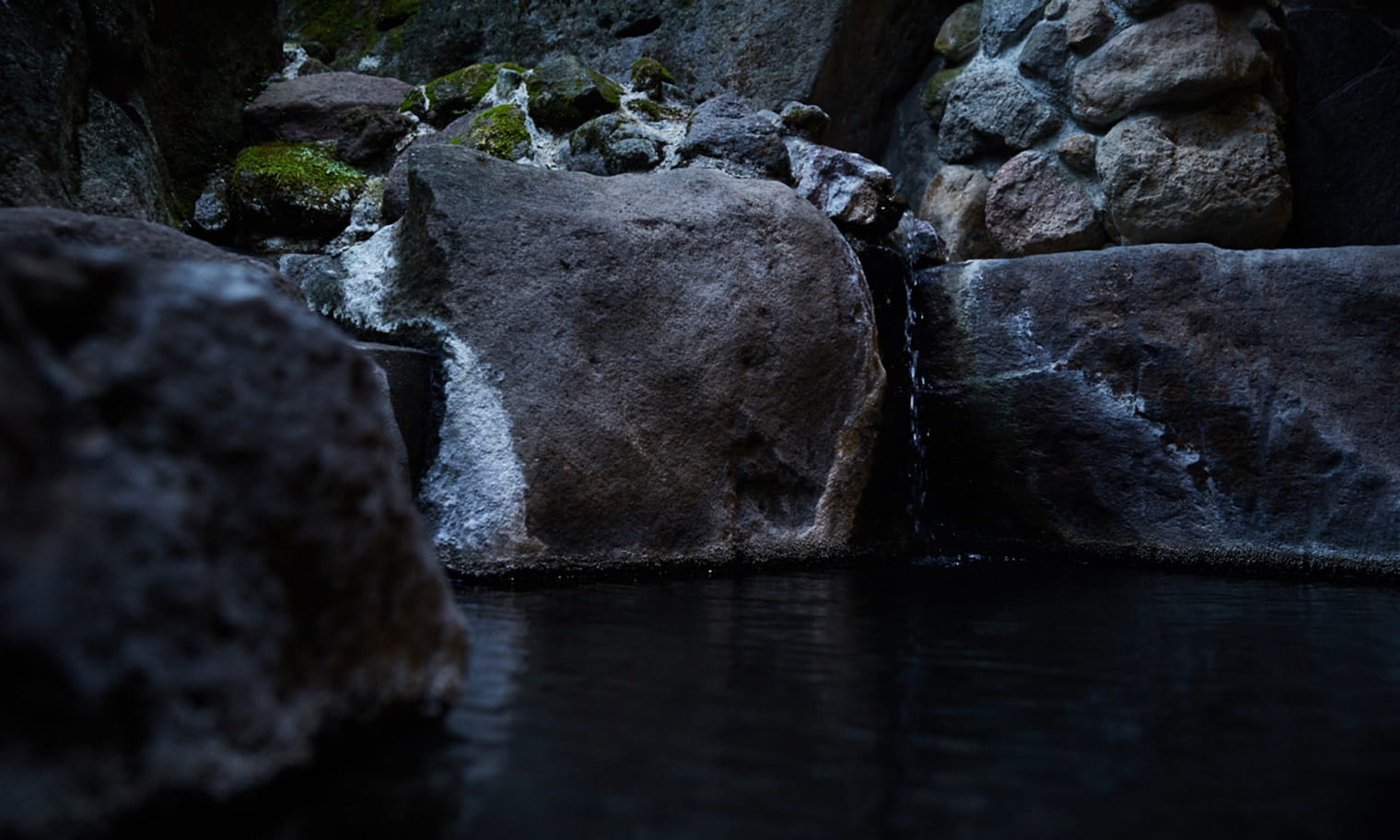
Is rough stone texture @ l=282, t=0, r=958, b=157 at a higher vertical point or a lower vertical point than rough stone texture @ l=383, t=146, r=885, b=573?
higher

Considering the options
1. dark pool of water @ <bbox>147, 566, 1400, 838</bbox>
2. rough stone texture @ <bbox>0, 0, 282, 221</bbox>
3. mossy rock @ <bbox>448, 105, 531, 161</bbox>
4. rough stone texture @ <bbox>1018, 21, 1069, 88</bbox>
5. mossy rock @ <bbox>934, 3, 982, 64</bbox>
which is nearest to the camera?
dark pool of water @ <bbox>147, 566, 1400, 838</bbox>

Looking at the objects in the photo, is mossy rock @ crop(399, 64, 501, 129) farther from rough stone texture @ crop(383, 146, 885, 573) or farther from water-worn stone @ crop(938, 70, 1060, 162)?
water-worn stone @ crop(938, 70, 1060, 162)

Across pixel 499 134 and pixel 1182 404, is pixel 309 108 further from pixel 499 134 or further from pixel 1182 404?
pixel 1182 404

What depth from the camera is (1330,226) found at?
4.76 m

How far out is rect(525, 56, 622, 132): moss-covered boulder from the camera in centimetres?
486

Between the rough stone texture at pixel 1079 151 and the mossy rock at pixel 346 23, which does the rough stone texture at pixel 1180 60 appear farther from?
the mossy rock at pixel 346 23

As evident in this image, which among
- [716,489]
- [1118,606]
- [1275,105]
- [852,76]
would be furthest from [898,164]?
[1118,606]

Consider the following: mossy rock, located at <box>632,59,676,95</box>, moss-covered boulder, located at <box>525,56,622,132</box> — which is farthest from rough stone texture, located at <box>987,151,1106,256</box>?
moss-covered boulder, located at <box>525,56,622,132</box>

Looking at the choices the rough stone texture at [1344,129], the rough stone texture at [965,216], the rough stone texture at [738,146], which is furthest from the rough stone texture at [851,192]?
the rough stone texture at [1344,129]

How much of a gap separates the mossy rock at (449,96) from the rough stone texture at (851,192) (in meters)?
1.84

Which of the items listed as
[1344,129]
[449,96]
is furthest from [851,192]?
[1344,129]

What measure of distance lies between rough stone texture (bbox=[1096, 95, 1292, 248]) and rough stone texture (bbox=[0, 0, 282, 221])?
4.63m

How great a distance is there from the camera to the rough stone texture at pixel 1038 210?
16.7 ft

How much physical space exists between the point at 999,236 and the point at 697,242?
2396 mm
